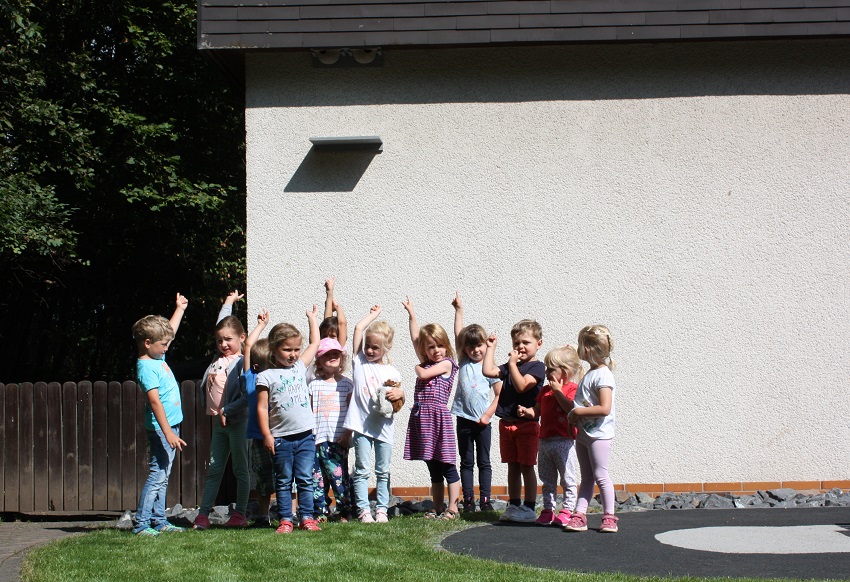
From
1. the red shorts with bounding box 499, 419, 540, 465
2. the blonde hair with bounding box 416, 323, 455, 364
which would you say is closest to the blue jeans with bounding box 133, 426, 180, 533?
the blonde hair with bounding box 416, 323, 455, 364

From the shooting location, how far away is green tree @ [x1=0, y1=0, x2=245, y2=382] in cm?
1419

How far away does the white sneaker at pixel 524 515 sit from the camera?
721 cm

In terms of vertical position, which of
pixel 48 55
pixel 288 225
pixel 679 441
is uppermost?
pixel 48 55

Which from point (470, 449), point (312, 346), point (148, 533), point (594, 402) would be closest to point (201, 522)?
point (148, 533)

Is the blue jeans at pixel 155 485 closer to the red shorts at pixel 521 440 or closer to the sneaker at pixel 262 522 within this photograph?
the sneaker at pixel 262 522

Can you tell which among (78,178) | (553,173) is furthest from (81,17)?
(553,173)

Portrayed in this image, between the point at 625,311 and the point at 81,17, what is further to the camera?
the point at 81,17

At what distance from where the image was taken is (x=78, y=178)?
1488 cm

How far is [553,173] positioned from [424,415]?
287 cm

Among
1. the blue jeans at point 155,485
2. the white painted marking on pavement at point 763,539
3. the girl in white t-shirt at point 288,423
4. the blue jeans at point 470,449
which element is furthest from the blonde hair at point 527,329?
the blue jeans at point 155,485

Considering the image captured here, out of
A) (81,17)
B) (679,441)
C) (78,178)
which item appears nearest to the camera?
(679,441)

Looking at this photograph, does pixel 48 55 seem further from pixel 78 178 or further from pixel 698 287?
pixel 698 287

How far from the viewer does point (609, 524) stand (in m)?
6.68

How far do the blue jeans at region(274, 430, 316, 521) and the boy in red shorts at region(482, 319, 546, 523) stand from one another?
1439 mm
